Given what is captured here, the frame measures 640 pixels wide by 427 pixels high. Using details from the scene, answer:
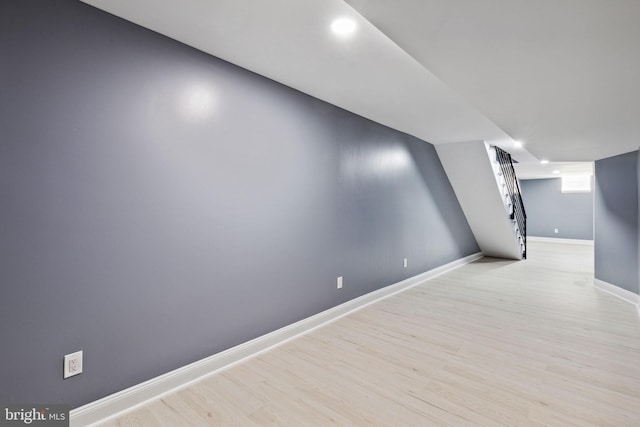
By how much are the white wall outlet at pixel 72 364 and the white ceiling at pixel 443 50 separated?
6.18 ft

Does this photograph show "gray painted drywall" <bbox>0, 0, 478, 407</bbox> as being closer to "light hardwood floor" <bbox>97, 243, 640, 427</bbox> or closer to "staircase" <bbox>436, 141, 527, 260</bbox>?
"light hardwood floor" <bbox>97, 243, 640, 427</bbox>

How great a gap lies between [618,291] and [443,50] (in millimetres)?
4598

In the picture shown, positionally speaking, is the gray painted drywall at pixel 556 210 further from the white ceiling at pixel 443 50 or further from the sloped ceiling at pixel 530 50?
the sloped ceiling at pixel 530 50

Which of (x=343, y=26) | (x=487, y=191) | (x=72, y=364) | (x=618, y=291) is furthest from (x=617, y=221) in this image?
(x=72, y=364)

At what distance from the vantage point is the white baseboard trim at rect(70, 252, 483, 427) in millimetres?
1668

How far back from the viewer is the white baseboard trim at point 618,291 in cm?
385

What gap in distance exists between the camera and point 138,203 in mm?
1863

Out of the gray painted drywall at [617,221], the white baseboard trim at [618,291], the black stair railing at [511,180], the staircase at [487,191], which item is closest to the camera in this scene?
the white baseboard trim at [618,291]

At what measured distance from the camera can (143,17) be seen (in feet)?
5.86

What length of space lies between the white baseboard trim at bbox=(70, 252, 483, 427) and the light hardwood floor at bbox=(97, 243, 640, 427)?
Result: 0.06 metres

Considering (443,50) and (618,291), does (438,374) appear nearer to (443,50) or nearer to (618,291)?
(443,50)

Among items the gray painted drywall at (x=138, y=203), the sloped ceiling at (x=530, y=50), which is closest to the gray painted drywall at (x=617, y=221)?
the sloped ceiling at (x=530, y=50)

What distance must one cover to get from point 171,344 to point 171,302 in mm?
274

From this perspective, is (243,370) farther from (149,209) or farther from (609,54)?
(609,54)
